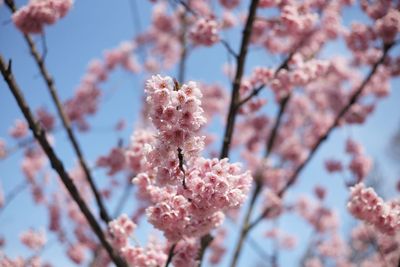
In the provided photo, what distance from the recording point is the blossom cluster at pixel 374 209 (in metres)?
3.03

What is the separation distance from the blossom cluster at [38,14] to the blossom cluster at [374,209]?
149 inches

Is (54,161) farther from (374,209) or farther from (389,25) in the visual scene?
(389,25)

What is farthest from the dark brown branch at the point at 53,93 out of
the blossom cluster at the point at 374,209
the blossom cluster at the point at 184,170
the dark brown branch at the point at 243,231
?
the blossom cluster at the point at 374,209

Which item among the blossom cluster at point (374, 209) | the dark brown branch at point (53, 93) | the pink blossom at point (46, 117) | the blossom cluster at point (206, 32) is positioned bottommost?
the blossom cluster at point (374, 209)

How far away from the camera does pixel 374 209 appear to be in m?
3.08

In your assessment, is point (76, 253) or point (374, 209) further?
point (76, 253)

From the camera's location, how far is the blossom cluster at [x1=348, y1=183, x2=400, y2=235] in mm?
3029

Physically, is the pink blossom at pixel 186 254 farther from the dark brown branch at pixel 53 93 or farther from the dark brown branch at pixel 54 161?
the dark brown branch at pixel 53 93

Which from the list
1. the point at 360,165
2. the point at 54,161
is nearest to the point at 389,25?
the point at 360,165

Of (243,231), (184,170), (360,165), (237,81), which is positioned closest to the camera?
(184,170)

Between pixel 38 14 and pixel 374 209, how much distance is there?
4.02m

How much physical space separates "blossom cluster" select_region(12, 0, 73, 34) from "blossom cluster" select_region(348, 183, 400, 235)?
149 inches

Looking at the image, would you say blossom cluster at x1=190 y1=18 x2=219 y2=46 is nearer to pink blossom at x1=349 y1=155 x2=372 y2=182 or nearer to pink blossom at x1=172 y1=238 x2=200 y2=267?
pink blossom at x1=172 y1=238 x2=200 y2=267

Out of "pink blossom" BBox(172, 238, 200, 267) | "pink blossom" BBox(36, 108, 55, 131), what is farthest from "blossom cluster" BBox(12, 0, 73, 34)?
"pink blossom" BBox(36, 108, 55, 131)
